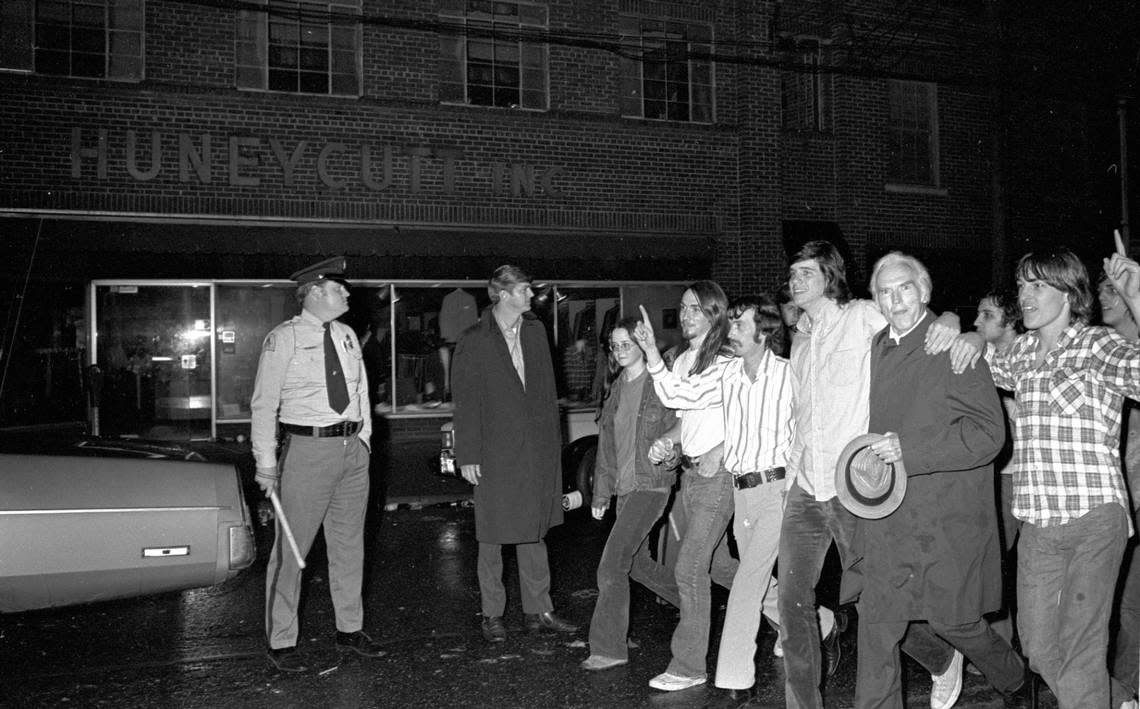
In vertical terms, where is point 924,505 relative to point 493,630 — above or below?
above

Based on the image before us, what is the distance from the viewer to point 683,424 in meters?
5.45

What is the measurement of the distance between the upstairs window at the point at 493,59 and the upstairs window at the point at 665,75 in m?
1.32

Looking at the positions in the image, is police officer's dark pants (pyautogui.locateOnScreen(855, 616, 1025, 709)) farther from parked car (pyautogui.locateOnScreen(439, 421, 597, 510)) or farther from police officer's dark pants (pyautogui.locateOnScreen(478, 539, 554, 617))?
parked car (pyautogui.locateOnScreen(439, 421, 597, 510))

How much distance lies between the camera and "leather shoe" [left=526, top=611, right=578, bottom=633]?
6276 millimetres

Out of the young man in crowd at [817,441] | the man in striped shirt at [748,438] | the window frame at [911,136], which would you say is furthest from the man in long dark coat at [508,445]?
the window frame at [911,136]

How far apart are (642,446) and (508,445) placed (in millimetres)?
910

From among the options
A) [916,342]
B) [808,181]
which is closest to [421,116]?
[808,181]

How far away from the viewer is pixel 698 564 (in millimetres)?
5250

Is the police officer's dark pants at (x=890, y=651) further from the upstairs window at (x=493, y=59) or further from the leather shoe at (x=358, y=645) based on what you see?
the upstairs window at (x=493, y=59)

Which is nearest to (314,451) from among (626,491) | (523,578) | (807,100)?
(523,578)

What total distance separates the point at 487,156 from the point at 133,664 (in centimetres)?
1005

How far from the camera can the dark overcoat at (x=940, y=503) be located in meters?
4.07

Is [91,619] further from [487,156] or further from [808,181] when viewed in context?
[808,181]

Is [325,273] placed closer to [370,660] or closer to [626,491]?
[626,491]
